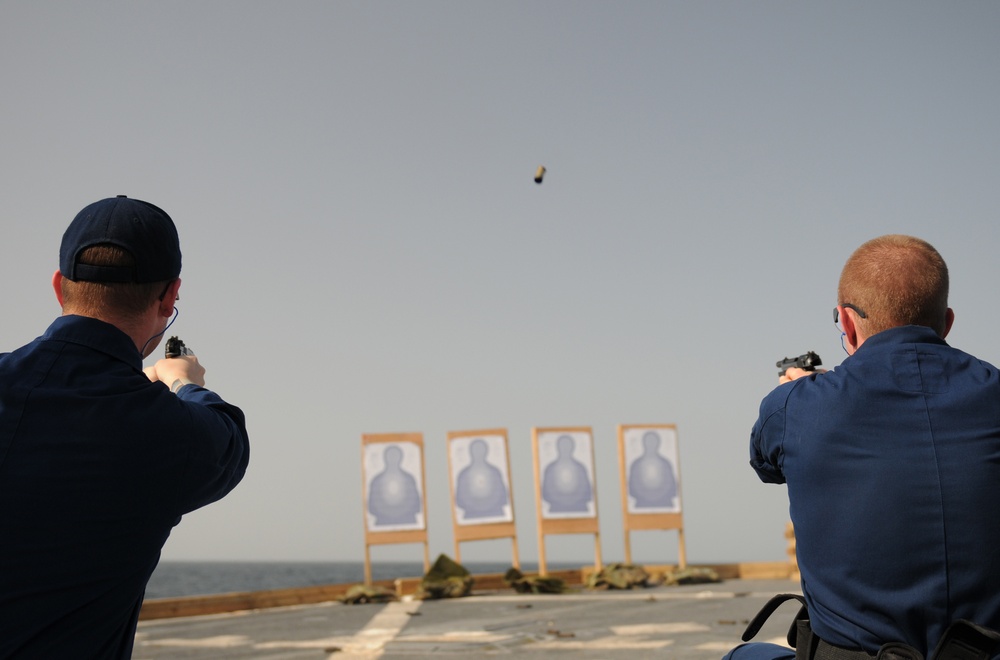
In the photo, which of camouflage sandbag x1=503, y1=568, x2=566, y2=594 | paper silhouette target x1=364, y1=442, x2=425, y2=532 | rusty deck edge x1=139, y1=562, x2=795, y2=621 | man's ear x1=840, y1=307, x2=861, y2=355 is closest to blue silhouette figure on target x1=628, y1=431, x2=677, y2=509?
rusty deck edge x1=139, y1=562, x2=795, y2=621

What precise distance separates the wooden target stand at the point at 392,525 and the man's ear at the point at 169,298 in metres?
9.51

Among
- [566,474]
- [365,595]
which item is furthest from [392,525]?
[566,474]

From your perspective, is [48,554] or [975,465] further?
[975,465]

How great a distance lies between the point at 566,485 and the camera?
38.8ft

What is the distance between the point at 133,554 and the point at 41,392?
12.8 inches

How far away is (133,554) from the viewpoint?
163cm

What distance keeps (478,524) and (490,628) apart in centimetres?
471

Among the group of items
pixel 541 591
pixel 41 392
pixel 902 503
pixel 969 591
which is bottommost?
pixel 541 591

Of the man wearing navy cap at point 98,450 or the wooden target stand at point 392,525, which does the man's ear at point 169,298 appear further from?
the wooden target stand at point 392,525

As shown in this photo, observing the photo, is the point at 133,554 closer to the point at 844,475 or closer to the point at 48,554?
the point at 48,554

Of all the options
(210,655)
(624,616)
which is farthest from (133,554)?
(624,616)

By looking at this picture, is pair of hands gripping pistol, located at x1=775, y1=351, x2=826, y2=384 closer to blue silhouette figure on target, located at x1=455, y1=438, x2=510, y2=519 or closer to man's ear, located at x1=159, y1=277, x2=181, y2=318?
man's ear, located at x1=159, y1=277, x2=181, y2=318

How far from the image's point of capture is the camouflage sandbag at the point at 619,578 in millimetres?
10283

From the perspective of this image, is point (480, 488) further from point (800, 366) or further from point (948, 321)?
point (948, 321)
